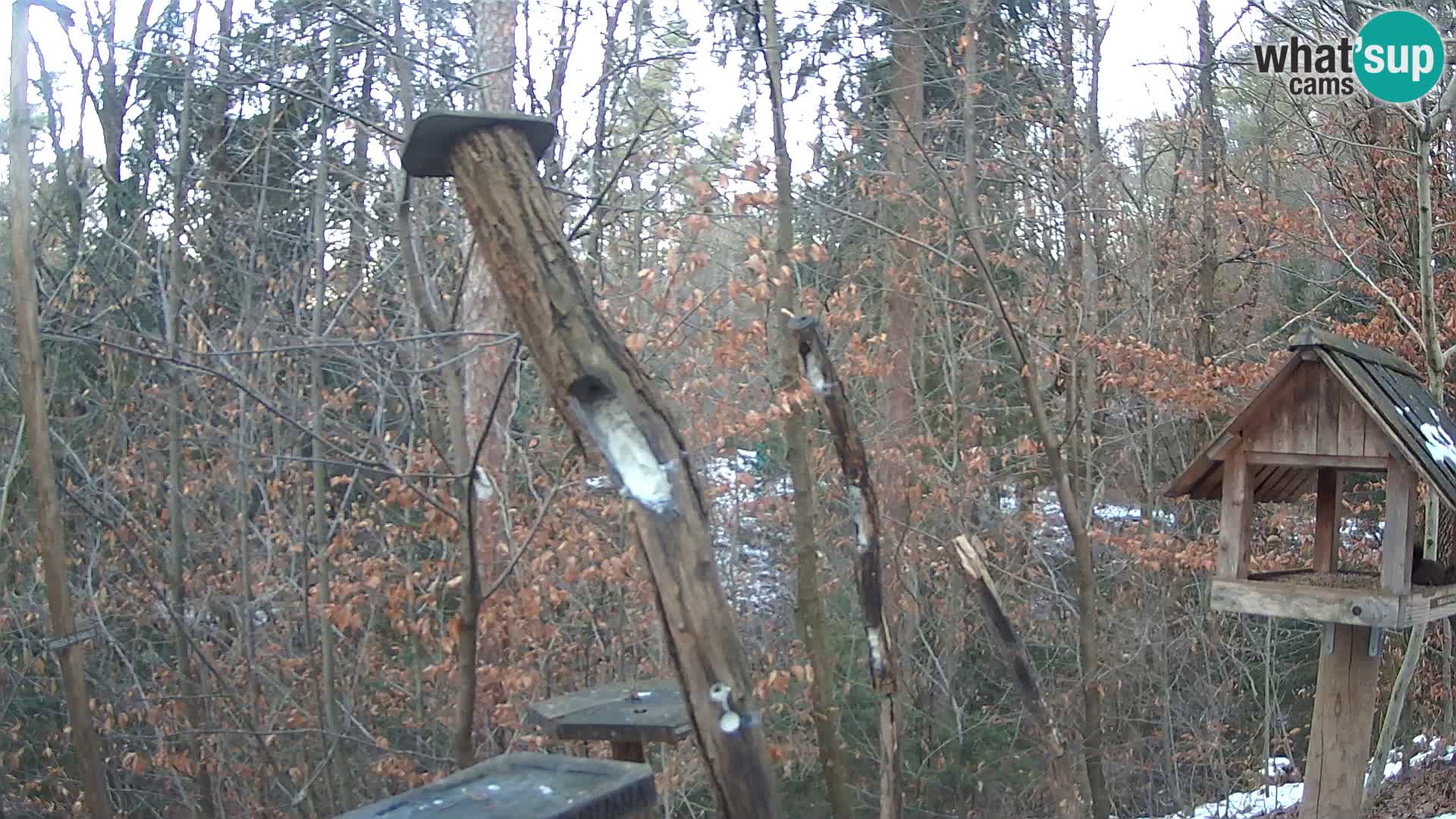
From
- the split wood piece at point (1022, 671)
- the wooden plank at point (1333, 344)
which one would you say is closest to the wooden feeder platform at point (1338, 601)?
the wooden plank at point (1333, 344)

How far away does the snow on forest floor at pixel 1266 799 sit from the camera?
8984mm

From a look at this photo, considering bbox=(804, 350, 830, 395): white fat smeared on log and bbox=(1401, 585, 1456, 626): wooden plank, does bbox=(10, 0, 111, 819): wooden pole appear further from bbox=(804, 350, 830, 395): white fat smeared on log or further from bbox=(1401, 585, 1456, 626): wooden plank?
bbox=(1401, 585, 1456, 626): wooden plank

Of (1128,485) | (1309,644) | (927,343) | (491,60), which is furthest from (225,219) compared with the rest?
(1309,644)

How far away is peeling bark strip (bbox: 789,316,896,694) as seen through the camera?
15.1 feet

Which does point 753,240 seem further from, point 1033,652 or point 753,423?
point 1033,652

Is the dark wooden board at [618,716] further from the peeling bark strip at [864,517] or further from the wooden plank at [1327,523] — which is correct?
the wooden plank at [1327,523]

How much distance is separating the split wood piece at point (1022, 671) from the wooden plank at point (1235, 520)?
115 cm

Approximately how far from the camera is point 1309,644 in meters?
11.3

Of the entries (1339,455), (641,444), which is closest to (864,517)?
(1339,455)

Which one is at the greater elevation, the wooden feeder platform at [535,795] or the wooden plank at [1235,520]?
the wooden plank at [1235,520]

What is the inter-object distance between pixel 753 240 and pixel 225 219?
4.12 meters

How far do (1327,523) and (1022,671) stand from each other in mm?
1579

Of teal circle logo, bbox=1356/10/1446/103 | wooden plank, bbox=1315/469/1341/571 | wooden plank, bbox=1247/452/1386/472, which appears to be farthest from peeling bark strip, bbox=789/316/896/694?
teal circle logo, bbox=1356/10/1446/103

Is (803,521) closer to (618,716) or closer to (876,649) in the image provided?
(876,649)
